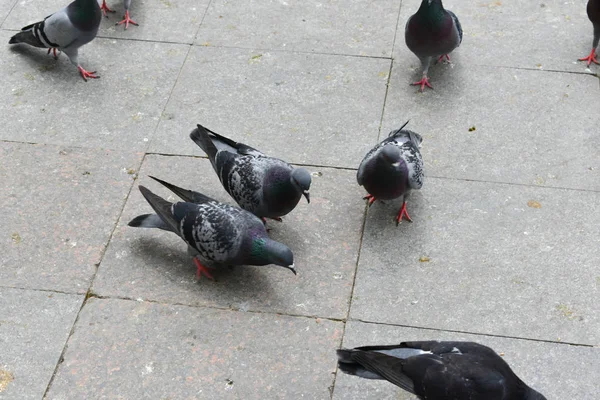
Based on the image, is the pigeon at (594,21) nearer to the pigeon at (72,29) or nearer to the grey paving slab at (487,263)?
the grey paving slab at (487,263)

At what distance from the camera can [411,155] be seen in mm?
5715

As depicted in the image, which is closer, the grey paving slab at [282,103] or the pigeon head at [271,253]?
the pigeon head at [271,253]

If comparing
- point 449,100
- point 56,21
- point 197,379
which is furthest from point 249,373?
point 56,21

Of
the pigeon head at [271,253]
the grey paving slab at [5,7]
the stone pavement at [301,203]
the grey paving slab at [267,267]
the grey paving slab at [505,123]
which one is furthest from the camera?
the grey paving slab at [5,7]

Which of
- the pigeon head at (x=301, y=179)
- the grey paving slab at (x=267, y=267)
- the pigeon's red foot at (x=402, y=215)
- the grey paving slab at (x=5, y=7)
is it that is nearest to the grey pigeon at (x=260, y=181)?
the pigeon head at (x=301, y=179)

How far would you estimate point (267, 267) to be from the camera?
555 centimetres

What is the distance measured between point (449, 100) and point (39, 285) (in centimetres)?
361

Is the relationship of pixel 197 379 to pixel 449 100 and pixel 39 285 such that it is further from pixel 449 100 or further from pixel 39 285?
pixel 449 100

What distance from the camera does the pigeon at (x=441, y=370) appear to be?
4191mm

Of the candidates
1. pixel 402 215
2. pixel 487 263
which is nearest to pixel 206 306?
pixel 402 215

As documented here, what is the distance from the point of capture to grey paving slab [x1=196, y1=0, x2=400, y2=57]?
7.48m

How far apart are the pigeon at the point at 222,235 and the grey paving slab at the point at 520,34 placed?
2.75m

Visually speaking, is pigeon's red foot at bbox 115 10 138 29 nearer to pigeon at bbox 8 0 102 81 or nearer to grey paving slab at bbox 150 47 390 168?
pigeon at bbox 8 0 102 81

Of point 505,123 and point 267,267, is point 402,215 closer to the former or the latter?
point 267,267
